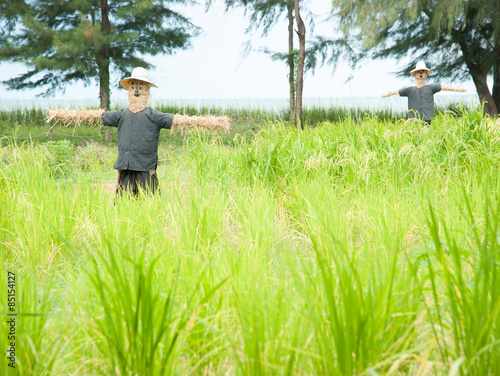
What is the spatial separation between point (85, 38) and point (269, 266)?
12.7 m

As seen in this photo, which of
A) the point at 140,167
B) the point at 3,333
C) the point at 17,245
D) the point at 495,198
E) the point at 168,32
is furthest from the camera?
the point at 168,32

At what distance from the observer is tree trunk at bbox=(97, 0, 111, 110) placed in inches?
525

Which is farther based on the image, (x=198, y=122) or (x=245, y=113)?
(x=245, y=113)

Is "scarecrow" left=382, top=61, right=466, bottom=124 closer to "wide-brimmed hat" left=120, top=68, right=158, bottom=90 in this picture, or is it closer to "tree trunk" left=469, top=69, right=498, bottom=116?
"wide-brimmed hat" left=120, top=68, right=158, bottom=90

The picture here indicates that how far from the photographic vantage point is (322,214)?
8.78 feet

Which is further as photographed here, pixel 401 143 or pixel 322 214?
pixel 401 143

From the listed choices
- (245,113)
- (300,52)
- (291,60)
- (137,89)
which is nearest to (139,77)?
(137,89)

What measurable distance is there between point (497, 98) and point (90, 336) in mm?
17247

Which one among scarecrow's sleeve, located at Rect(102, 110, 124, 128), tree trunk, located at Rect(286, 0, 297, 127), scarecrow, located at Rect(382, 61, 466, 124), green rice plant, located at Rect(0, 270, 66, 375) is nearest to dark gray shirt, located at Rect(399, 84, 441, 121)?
scarecrow, located at Rect(382, 61, 466, 124)

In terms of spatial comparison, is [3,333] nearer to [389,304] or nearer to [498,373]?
[389,304]

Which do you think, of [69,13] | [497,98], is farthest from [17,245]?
[497,98]

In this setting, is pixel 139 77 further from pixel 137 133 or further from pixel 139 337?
pixel 139 337

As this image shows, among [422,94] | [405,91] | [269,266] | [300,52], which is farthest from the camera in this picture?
[300,52]

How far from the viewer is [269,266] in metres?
1.96
